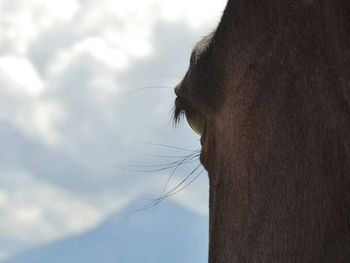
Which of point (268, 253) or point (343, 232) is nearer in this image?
point (343, 232)

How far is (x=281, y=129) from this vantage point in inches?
92.9

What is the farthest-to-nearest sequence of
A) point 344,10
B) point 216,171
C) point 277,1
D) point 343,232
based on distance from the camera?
point 216,171, point 277,1, point 344,10, point 343,232

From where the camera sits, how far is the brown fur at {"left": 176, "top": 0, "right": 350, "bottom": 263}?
7.27ft

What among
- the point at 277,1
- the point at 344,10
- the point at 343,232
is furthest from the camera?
the point at 277,1

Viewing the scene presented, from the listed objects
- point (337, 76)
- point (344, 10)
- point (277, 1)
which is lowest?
point (337, 76)

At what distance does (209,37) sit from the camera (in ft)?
9.29

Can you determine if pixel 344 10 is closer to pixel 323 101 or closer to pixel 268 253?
pixel 323 101

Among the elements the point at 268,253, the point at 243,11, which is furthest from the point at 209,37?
the point at 268,253

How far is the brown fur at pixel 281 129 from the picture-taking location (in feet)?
7.27

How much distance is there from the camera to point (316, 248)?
2.18 m

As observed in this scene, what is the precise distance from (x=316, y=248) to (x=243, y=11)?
0.84 metres

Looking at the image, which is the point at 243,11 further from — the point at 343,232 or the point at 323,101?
the point at 343,232

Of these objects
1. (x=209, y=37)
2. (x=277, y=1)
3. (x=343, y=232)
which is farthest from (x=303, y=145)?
(x=209, y=37)

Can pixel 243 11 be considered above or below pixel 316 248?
above
